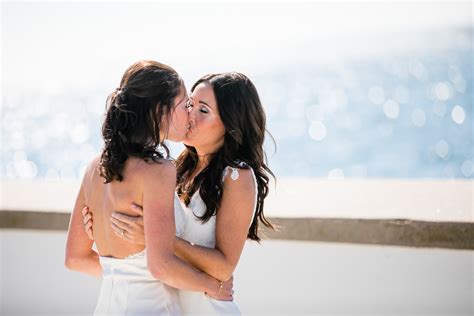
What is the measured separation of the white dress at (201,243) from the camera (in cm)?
264

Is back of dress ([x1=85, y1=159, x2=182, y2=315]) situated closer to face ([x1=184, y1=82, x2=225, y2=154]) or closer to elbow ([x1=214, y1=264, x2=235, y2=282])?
elbow ([x1=214, y1=264, x2=235, y2=282])

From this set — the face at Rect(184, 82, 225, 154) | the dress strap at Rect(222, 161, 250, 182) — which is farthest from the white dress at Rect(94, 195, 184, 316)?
the face at Rect(184, 82, 225, 154)

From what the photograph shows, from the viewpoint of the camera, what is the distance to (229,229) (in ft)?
8.45

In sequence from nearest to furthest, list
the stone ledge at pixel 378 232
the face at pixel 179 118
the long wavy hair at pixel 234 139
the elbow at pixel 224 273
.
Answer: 1. the face at pixel 179 118
2. the elbow at pixel 224 273
3. the long wavy hair at pixel 234 139
4. the stone ledge at pixel 378 232

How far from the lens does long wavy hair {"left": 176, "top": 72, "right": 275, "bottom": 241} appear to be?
106 inches

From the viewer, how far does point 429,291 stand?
11.7ft

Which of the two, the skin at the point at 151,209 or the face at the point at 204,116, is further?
the face at the point at 204,116

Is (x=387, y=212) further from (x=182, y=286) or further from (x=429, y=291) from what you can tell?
(x=182, y=286)

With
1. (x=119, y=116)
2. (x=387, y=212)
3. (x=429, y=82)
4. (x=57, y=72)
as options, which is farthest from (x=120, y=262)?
(x=429, y=82)

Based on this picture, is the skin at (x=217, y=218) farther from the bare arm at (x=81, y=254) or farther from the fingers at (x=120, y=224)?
the bare arm at (x=81, y=254)

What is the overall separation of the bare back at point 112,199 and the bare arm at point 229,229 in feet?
0.68

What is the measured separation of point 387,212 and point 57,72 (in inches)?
520

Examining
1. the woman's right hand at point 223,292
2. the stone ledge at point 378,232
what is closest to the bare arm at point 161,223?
→ the woman's right hand at point 223,292

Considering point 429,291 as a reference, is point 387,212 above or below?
above
